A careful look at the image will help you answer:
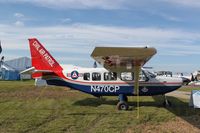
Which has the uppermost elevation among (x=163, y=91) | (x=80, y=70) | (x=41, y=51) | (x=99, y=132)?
(x=41, y=51)

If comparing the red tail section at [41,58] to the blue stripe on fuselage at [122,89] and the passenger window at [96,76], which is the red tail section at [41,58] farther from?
the blue stripe on fuselage at [122,89]

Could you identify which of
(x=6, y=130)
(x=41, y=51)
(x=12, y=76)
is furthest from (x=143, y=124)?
(x=12, y=76)

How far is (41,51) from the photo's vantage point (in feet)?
59.2

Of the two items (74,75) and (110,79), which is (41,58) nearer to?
(74,75)

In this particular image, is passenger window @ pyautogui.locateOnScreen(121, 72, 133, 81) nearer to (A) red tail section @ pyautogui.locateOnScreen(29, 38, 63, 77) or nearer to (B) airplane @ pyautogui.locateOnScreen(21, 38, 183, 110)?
(B) airplane @ pyautogui.locateOnScreen(21, 38, 183, 110)

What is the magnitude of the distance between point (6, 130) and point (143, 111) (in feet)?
21.9

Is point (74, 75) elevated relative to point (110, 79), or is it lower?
elevated

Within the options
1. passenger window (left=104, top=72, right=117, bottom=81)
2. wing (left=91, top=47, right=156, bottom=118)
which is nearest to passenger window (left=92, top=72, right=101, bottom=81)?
passenger window (left=104, top=72, right=117, bottom=81)

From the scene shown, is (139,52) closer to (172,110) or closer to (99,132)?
(99,132)

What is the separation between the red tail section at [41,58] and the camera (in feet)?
58.7

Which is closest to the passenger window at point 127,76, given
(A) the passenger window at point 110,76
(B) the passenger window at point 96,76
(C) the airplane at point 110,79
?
(C) the airplane at point 110,79

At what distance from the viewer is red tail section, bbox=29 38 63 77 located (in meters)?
17.9

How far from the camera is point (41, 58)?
707 inches

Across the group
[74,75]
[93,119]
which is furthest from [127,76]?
[93,119]
